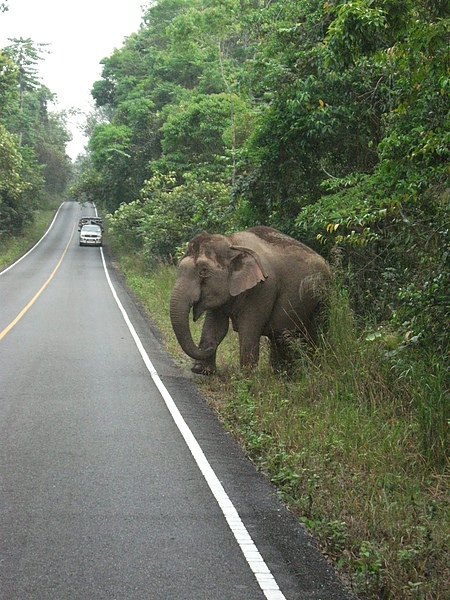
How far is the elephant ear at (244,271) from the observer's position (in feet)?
35.5

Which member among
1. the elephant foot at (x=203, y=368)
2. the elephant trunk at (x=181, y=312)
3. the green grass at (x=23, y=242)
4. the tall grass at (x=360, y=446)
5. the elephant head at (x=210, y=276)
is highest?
the elephant head at (x=210, y=276)

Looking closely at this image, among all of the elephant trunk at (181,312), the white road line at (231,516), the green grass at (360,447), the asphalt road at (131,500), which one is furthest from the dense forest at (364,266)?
the elephant trunk at (181,312)

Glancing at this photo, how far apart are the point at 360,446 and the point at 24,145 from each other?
77059mm

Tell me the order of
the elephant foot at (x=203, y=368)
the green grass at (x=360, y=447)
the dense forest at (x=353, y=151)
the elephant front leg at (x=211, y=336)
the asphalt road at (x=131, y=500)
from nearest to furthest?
the asphalt road at (x=131, y=500), the green grass at (x=360, y=447), the dense forest at (x=353, y=151), the elephant front leg at (x=211, y=336), the elephant foot at (x=203, y=368)

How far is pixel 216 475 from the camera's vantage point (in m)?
6.80

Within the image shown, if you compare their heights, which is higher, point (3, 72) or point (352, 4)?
point (3, 72)

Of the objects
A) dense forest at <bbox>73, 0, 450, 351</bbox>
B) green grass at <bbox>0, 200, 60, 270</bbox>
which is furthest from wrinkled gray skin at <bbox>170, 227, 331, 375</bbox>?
green grass at <bbox>0, 200, 60, 270</bbox>

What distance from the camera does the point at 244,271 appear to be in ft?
35.7

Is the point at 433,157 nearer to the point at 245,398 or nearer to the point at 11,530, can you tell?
the point at 245,398

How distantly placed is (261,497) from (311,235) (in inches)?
345

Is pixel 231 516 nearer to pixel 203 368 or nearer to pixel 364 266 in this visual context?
pixel 203 368

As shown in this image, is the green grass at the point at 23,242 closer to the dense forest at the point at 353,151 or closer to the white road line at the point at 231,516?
the dense forest at the point at 353,151

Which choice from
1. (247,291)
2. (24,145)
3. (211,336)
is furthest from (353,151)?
(24,145)

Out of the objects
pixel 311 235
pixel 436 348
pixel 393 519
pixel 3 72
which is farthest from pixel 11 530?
pixel 3 72
